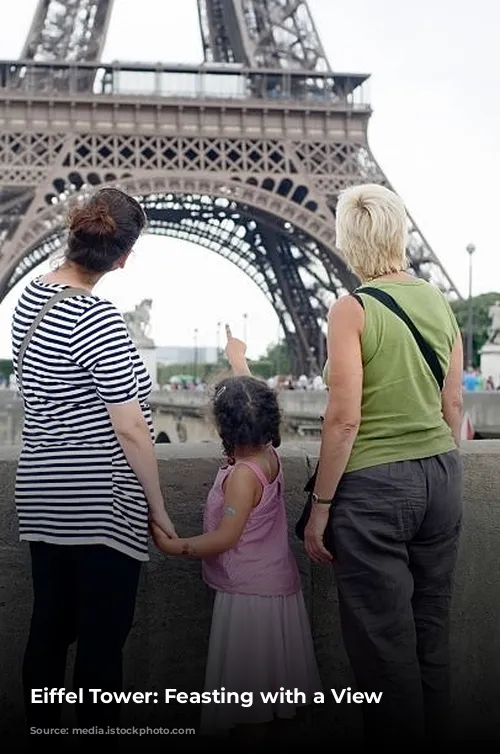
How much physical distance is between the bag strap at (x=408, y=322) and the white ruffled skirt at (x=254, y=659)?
2.65ft

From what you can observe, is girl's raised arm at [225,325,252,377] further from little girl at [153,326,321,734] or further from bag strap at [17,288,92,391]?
bag strap at [17,288,92,391]

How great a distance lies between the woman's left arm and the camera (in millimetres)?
2900

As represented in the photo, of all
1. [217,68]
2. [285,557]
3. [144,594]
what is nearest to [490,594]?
[285,557]

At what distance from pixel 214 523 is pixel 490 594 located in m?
1.08

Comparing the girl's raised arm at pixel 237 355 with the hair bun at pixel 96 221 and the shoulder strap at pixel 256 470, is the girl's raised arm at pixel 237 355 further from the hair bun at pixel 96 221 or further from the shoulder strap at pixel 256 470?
the hair bun at pixel 96 221

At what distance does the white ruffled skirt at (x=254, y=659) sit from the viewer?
311 centimetres

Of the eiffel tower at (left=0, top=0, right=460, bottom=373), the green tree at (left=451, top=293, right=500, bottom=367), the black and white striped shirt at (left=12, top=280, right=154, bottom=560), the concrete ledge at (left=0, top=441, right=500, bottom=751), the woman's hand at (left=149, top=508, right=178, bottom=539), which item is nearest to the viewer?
the black and white striped shirt at (left=12, top=280, right=154, bottom=560)

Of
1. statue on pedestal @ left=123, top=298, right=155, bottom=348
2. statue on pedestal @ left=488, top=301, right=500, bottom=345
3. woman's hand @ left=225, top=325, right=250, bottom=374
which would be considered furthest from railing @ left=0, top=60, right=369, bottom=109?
woman's hand @ left=225, top=325, right=250, bottom=374

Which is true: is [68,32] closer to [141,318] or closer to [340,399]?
[141,318]

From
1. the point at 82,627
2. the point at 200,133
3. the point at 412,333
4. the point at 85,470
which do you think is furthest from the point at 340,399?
the point at 200,133

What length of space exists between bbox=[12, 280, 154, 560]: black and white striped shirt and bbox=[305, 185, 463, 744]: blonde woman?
54cm

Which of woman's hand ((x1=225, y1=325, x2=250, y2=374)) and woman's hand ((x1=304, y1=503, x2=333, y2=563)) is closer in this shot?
woman's hand ((x1=304, y1=503, x2=333, y2=563))

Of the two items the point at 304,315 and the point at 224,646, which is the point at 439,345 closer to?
the point at 224,646

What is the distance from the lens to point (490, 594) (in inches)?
145
